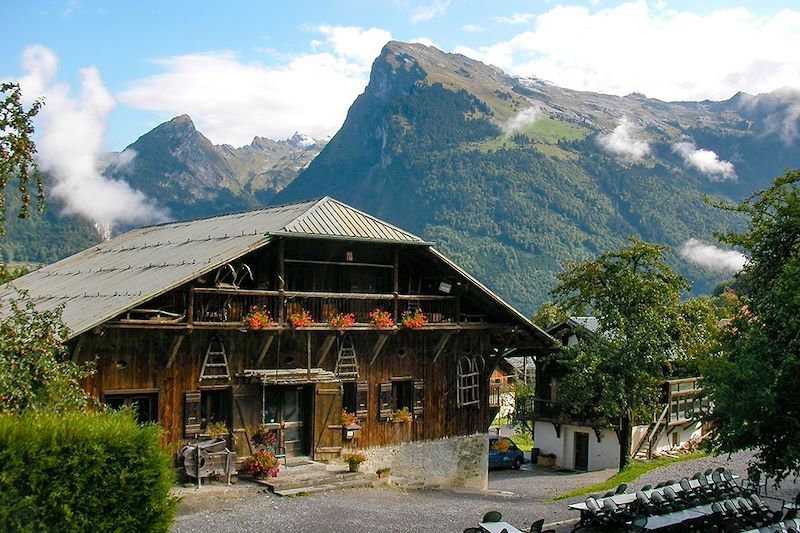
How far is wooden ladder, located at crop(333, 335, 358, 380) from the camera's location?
22484mm

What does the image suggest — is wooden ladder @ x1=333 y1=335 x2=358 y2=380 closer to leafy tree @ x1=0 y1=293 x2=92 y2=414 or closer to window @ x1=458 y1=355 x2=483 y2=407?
window @ x1=458 y1=355 x2=483 y2=407

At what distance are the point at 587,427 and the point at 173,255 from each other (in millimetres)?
22245

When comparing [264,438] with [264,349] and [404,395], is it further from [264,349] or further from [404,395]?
[404,395]

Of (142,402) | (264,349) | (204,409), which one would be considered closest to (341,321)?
(264,349)

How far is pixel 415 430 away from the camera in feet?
79.6

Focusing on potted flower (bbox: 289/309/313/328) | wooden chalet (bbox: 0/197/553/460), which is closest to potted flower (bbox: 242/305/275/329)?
wooden chalet (bbox: 0/197/553/460)

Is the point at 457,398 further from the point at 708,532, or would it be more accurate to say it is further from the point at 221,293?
the point at 708,532

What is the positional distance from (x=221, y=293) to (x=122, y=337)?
2.36 meters

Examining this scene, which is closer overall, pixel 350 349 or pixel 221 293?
pixel 221 293

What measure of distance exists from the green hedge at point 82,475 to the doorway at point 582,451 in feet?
95.7

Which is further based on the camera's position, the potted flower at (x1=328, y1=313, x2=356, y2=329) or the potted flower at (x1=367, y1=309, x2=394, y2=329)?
the potted flower at (x1=367, y1=309, x2=394, y2=329)

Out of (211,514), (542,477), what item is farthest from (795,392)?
(542,477)

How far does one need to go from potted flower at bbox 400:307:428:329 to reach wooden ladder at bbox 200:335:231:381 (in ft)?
16.1

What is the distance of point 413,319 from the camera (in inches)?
894
